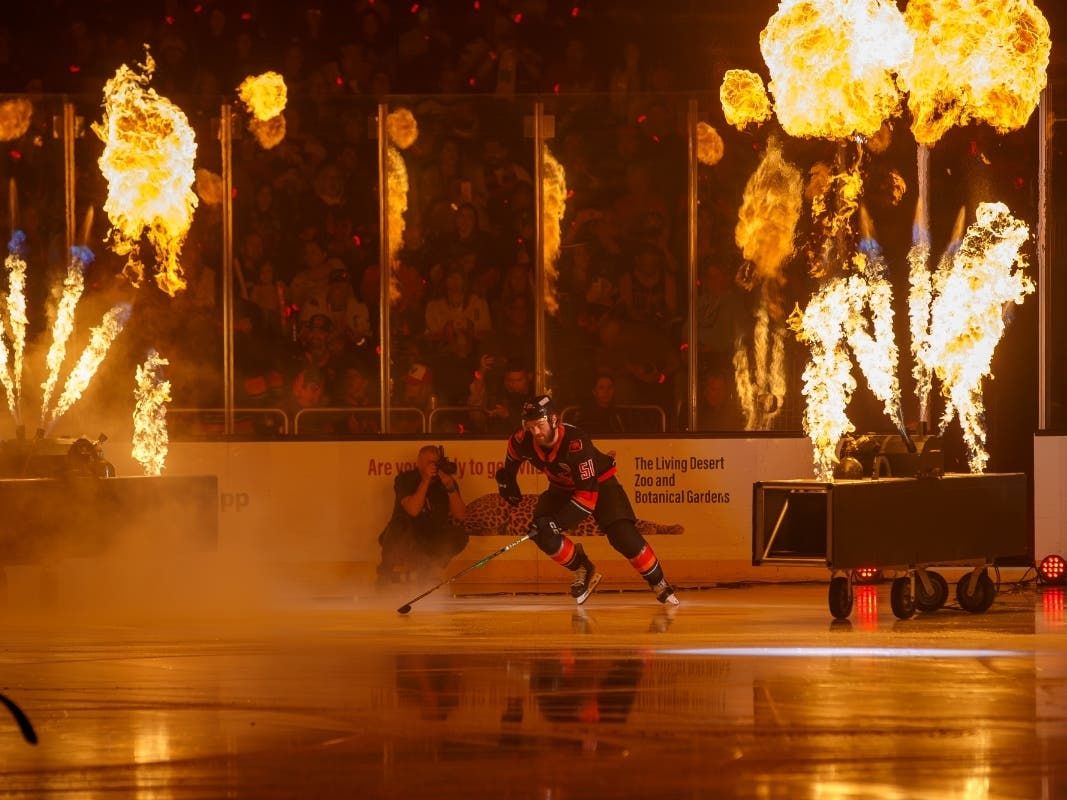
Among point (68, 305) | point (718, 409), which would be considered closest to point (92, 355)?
point (68, 305)

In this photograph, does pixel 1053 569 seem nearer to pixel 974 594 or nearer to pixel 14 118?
pixel 974 594

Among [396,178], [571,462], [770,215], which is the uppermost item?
[396,178]

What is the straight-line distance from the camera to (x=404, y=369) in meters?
19.3

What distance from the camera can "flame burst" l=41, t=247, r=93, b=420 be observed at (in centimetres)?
1902

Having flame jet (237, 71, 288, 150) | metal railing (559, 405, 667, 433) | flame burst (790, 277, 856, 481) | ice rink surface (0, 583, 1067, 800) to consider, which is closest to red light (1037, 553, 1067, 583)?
flame burst (790, 277, 856, 481)

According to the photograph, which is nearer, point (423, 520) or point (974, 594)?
point (974, 594)

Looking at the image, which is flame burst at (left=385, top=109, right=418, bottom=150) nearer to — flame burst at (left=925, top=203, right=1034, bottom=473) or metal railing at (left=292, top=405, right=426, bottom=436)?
metal railing at (left=292, top=405, right=426, bottom=436)

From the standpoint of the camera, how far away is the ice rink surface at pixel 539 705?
8.51 meters

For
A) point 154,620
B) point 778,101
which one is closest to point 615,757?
point 154,620

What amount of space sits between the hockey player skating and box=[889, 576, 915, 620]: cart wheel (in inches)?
79.8

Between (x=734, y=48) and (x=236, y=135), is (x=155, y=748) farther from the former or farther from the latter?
(x=734, y=48)

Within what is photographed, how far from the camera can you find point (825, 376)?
18453mm

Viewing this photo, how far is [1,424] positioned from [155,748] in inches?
426

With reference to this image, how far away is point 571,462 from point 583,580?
3.70 ft
